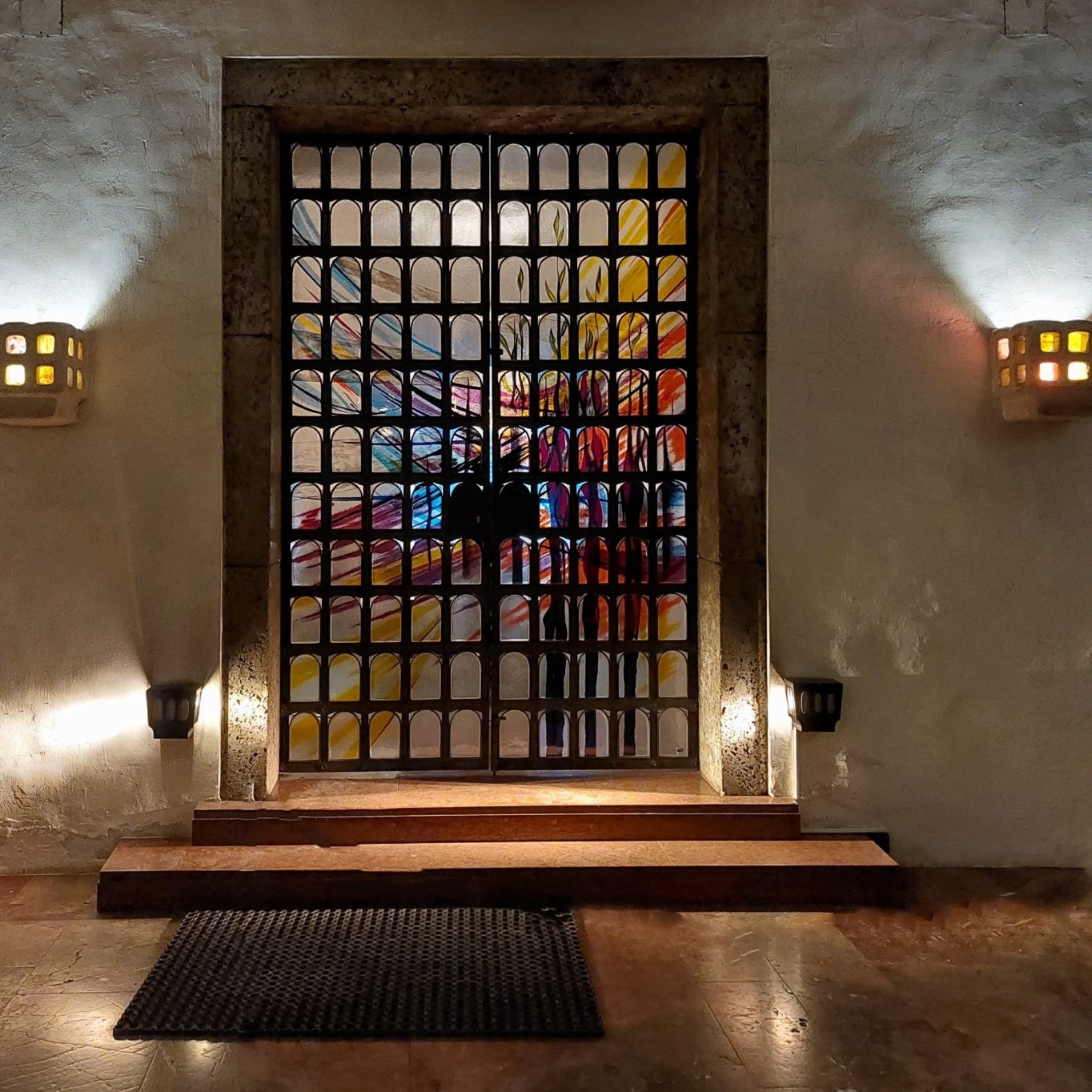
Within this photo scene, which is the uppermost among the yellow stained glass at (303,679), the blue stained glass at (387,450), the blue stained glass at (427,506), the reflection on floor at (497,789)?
the blue stained glass at (387,450)

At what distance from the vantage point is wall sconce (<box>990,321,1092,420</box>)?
408 centimetres

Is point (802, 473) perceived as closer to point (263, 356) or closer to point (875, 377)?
point (875, 377)

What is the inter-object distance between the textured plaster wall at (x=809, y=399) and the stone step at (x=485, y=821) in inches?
8.9

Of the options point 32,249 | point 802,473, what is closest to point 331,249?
point 32,249

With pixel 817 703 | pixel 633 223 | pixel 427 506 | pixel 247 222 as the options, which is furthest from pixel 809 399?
pixel 247 222

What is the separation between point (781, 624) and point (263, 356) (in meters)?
2.73

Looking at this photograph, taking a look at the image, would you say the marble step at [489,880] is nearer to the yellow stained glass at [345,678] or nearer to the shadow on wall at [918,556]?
the shadow on wall at [918,556]

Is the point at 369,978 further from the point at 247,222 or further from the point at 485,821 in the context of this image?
the point at 247,222

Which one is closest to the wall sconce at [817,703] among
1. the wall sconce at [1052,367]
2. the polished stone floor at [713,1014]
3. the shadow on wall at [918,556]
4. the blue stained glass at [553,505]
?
the shadow on wall at [918,556]

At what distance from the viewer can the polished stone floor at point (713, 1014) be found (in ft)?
9.27

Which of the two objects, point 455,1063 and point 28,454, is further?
point 28,454

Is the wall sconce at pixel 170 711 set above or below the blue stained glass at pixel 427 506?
below

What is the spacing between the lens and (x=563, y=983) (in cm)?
331

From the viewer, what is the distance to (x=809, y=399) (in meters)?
4.36
